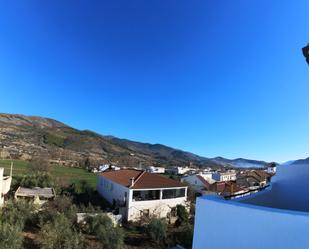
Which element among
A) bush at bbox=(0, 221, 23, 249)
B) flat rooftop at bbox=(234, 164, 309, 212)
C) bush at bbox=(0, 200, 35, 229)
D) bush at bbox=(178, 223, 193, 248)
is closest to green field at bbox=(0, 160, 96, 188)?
bush at bbox=(0, 200, 35, 229)

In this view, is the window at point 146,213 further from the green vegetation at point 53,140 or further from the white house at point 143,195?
the green vegetation at point 53,140

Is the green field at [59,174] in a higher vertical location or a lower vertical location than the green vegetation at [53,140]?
lower

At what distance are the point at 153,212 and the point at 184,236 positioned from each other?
25.2 ft

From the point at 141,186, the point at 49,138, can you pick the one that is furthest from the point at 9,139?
the point at 141,186

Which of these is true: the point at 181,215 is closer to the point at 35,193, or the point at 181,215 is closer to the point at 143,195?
the point at 143,195

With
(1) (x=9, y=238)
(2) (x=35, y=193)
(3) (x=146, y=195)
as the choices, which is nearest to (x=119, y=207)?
(3) (x=146, y=195)

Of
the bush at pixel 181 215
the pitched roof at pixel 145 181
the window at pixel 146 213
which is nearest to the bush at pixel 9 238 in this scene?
the pitched roof at pixel 145 181

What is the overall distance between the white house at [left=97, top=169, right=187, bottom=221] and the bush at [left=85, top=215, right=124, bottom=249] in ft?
21.5

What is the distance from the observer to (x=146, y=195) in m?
28.5

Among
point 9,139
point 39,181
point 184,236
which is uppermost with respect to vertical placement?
point 9,139

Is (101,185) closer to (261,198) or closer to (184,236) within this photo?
(184,236)

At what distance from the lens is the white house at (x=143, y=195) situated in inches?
1019

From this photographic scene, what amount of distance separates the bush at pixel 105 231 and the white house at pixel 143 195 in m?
6.55

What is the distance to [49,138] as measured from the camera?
10438 cm
